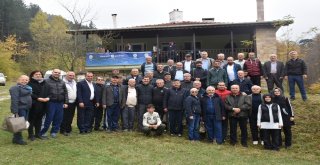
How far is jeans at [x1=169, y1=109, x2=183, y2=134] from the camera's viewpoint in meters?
9.93

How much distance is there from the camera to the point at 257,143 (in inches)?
377

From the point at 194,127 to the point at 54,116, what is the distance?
362cm

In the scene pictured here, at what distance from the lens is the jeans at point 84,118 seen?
31.4 ft

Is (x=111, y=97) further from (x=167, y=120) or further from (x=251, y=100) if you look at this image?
(x=251, y=100)

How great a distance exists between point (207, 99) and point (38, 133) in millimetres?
4352

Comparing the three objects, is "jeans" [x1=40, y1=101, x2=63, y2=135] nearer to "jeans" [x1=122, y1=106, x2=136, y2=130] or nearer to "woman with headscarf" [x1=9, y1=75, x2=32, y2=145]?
"woman with headscarf" [x1=9, y1=75, x2=32, y2=145]

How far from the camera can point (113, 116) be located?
10164mm

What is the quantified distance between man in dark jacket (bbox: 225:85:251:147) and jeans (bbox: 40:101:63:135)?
4225 millimetres

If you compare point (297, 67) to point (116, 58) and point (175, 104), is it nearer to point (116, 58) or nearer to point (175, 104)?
point (175, 104)

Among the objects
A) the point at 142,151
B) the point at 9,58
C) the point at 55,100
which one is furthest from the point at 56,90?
the point at 9,58

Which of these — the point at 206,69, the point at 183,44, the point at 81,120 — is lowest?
the point at 81,120

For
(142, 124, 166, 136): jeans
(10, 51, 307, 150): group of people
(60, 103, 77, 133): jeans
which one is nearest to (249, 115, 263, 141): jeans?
(10, 51, 307, 150): group of people

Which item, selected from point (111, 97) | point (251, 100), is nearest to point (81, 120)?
point (111, 97)

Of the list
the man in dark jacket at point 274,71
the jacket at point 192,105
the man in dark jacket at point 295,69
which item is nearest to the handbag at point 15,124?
the jacket at point 192,105
